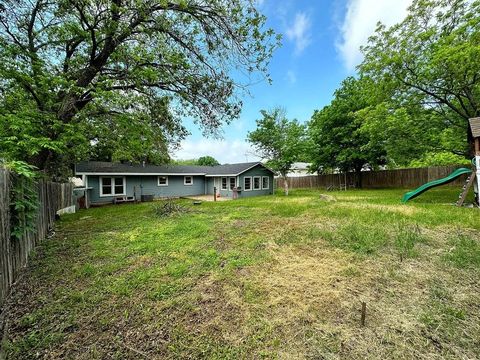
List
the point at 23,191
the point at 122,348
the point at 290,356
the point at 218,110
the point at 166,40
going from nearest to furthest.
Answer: the point at 290,356, the point at 122,348, the point at 23,191, the point at 166,40, the point at 218,110

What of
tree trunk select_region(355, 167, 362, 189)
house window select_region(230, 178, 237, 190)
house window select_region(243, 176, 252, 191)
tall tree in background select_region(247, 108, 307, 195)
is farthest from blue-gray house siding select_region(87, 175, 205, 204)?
tree trunk select_region(355, 167, 362, 189)

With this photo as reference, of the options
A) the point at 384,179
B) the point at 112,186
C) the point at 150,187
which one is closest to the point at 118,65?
the point at 112,186

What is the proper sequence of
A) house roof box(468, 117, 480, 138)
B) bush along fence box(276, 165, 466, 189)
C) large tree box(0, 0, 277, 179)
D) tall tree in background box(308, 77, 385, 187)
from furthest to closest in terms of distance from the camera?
1. tall tree in background box(308, 77, 385, 187)
2. bush along fence box(276, 165, 466, 189)
3. house roof box(468, 117, 480, 138)
4. large tree box(0, 0, 277, 179)

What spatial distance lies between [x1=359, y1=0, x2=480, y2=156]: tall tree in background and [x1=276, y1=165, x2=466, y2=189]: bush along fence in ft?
15.1

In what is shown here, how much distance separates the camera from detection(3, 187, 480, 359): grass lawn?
203cm

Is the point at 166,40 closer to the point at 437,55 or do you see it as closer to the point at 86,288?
the point at 86,288

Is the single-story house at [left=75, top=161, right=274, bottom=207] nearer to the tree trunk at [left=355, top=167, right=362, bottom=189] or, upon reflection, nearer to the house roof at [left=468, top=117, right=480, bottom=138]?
the tree trunk at [left=355, top=167, right=362, bottom=189]

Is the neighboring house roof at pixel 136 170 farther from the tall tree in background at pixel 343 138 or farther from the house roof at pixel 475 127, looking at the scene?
the house roof at pixel 475 127

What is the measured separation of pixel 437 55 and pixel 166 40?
37.2ft

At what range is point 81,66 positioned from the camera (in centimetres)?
702

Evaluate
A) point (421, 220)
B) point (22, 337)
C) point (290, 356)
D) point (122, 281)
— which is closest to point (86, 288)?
point (122, 281)

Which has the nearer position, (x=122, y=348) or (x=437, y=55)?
(x=122, y=348)

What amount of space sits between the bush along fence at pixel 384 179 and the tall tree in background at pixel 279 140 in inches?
243

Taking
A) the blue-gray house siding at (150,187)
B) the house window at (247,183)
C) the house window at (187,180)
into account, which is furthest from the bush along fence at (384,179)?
the house window at (187,180)
